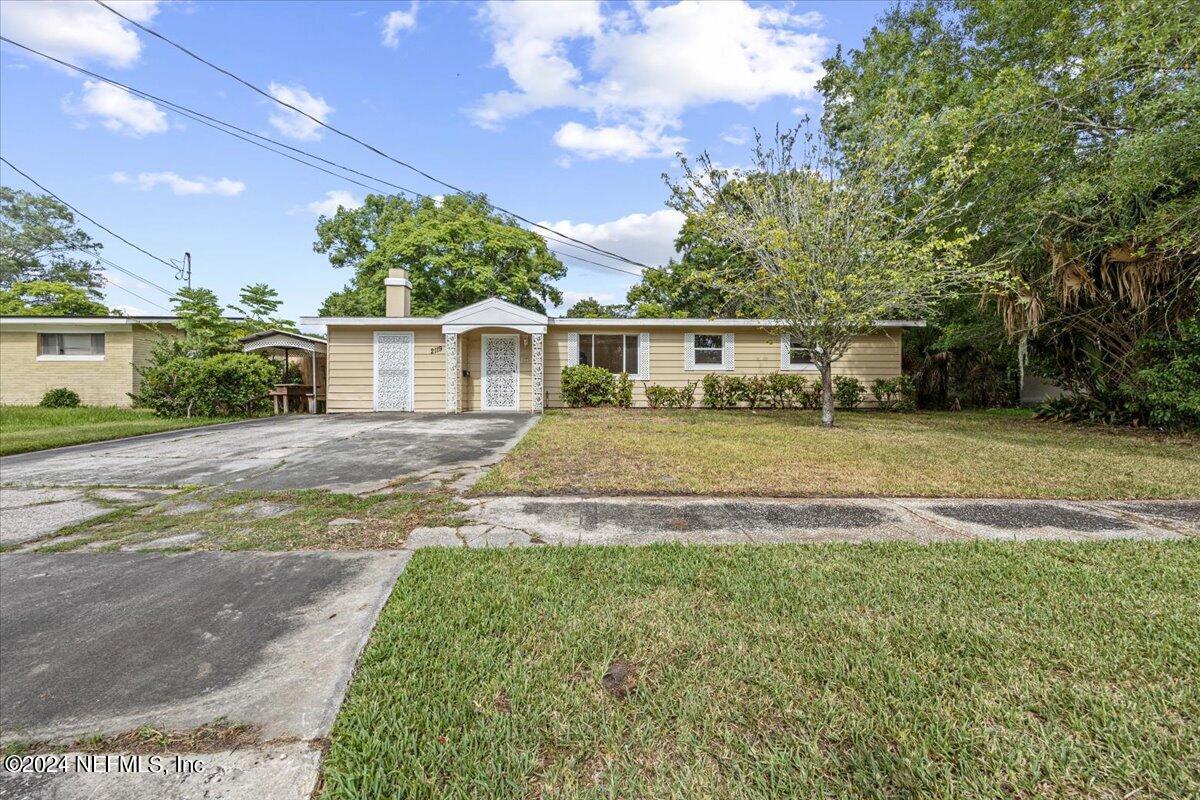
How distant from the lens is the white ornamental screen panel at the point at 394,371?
12938 mm

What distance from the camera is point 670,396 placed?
13.2m

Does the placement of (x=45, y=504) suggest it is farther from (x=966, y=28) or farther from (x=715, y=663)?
(x=966, y=28)

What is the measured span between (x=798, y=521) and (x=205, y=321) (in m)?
15.6

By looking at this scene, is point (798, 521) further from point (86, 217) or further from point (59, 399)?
point (86, 217)

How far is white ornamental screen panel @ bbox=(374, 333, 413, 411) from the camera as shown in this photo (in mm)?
12938

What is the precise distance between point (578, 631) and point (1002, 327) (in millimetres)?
11733

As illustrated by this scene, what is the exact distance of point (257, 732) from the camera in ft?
4.81

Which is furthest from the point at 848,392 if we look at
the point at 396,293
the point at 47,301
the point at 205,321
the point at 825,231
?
the point at 47,301

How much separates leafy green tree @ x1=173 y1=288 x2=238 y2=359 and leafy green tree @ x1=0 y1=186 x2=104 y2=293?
2770 cm

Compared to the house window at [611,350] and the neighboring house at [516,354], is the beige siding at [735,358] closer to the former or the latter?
the neighboring house at [516,354]

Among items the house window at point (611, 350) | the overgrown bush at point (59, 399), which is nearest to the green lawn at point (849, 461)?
the house window at point (611, 350)

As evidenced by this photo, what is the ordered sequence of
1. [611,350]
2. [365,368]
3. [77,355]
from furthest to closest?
[77,355], [611,350], [365,368]

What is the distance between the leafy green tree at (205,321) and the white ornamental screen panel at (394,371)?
3.88m

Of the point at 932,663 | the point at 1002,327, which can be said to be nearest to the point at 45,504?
the point at 932,663
